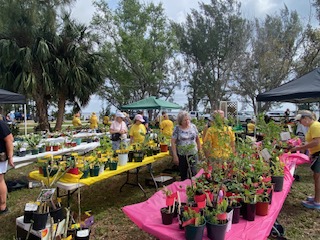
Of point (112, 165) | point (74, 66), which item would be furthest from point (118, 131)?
point (74, 66)

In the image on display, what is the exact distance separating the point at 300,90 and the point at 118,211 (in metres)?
3.68

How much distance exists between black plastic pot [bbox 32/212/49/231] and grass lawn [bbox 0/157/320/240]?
3.49ft

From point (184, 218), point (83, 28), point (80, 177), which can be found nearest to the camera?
point (184, 218)

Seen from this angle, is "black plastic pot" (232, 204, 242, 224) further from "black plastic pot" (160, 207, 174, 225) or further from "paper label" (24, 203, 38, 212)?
"paper label" (24, 203, 38, 212)

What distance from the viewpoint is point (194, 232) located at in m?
1.38

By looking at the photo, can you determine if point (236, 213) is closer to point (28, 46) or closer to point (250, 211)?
point (250, 211)

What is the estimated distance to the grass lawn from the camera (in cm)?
274

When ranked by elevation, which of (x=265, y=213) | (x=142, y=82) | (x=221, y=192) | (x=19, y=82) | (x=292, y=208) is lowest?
(x=292, y=208)

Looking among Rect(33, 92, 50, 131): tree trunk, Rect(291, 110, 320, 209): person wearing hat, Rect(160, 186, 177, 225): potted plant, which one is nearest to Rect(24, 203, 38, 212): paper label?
Rect(160, 186, 177, 225): potted plant

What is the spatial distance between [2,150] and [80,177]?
1.25 m

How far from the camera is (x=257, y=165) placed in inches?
83.5

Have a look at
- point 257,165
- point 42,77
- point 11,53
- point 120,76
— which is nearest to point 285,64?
point 120,76

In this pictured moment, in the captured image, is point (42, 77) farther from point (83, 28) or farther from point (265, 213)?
point (265, 213)

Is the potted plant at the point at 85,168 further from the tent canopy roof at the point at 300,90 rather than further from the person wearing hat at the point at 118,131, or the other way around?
the tent canopy roof at the point at 300,90
